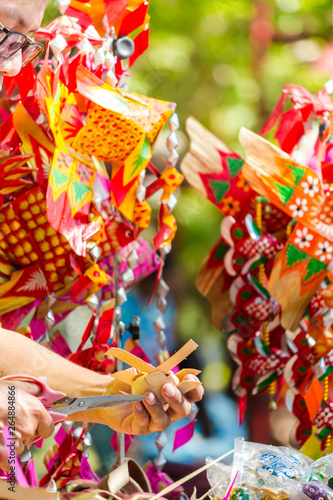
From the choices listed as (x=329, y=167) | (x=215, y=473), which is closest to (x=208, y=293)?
(x=329, y=167)

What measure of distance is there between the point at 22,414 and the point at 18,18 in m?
0.39

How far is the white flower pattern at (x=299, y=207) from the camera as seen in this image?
1005 mm

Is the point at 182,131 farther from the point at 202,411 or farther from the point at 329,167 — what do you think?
the point at 202,411

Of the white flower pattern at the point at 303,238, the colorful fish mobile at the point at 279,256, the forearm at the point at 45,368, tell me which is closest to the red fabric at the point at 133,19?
the colorful fish mobile at the point at 279,256

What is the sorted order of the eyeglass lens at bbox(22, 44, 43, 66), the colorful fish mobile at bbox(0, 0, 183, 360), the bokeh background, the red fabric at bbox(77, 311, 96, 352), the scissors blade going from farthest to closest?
the bokeh background → the red fabric at bbox(77, 311, 96, 352) → the colorful fish mobile at bbox(0, 0, 183, 360) → the eyeglass lens at bbox(22, 44, 43, 66) → the scissors blade

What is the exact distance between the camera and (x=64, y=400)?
58cm

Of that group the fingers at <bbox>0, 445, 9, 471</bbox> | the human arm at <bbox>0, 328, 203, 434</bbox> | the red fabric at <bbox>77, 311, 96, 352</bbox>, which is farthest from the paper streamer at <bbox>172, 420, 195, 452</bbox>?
the fingers at <bbox>0, 445, 9, 471</bbox>

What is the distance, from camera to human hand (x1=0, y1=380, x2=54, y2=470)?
510 millimetres

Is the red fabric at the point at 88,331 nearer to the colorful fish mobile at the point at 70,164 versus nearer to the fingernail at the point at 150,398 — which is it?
the colorful fish mobile at the point at 70,164

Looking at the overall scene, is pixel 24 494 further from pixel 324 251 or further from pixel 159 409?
pixel 324 251

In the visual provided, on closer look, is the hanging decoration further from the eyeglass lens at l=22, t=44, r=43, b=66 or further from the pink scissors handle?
the pink scissors handle

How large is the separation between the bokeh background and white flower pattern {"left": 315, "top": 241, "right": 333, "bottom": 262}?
256 millimetres

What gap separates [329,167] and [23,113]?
0.52 metres

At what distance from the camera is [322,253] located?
1.00m
